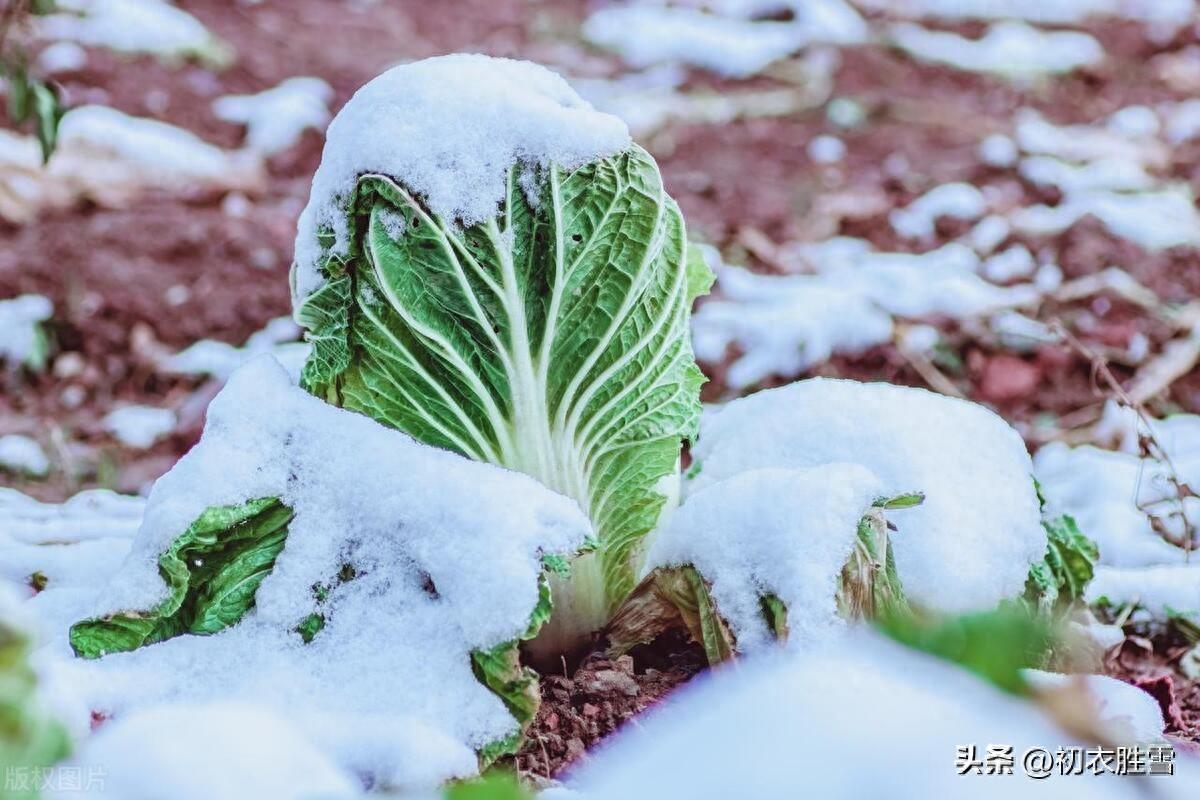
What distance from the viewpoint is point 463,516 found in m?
1.79

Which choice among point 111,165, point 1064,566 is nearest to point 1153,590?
point 1064,566

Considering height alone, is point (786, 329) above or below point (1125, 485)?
below

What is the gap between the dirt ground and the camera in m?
3.62

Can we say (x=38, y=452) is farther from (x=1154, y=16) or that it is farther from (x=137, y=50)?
(x=1154, y=16)

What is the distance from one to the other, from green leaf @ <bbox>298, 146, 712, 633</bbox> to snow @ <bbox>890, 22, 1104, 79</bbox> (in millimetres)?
6263

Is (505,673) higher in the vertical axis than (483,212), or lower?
lower

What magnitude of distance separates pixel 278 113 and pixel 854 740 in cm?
552

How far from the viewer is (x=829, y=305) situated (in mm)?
4219

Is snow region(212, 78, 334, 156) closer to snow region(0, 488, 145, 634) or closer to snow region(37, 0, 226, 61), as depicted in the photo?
snow region(37, 0, 226, 61)

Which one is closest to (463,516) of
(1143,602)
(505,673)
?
(505,673)

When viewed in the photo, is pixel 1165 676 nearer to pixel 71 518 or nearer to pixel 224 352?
pixel 71 518

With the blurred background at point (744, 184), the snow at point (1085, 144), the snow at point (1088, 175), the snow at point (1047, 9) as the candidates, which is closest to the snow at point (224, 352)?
the blurred background at point (744, 184)

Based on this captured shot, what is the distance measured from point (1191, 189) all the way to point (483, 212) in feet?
15.5

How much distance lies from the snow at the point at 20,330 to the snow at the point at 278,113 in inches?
70.4
